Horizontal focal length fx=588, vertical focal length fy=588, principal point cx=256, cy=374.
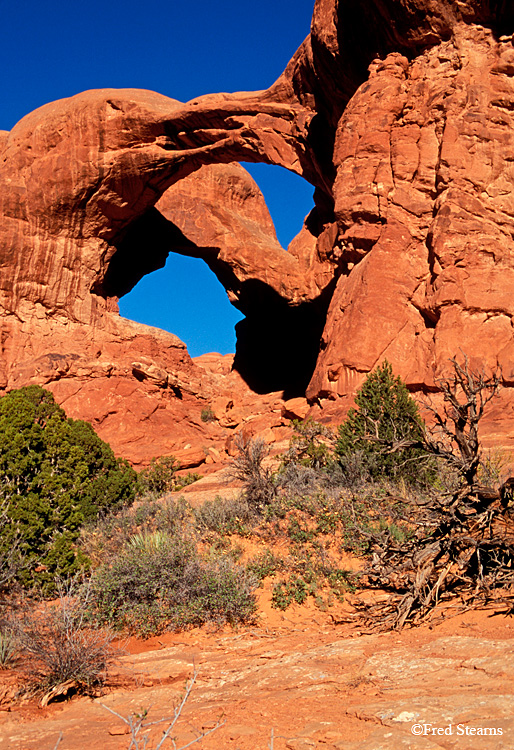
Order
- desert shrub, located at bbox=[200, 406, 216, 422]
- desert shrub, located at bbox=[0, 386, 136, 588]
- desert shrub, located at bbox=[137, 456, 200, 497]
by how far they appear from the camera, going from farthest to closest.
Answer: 1. desert shrub, located at bbox=[200, 406, 216, 422]
2. desert shrub, located at bbox=[137, 456, 200, 497]
3. desert shrub, located at bbox=[0, 386, 136, 588]

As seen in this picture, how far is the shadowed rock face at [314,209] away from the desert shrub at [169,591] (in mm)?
9857

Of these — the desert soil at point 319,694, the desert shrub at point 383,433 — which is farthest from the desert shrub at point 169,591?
the desert shrub at point 383,433

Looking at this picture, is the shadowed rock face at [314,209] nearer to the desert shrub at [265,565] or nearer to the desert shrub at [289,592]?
the desert shrub at [265,565]

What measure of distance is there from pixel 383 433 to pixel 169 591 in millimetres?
5871

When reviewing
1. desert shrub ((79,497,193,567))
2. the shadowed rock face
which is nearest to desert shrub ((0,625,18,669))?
desert shrub ((79,497,193,567))

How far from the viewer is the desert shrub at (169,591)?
19.7ft

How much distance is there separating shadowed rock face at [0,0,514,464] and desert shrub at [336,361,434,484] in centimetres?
291

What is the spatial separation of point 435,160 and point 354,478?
33.5 feet

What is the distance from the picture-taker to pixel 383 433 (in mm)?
10992

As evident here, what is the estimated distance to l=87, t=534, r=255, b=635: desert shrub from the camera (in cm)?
601

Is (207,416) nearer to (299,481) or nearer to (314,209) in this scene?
(314,209)

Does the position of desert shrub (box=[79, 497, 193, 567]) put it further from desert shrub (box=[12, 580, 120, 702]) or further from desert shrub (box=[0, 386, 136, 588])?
desert shrub (box=[12, 580, 120, 702])

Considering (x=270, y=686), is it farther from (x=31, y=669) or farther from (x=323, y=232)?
(x=323, y=232)

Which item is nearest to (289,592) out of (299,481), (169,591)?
(169,591)
